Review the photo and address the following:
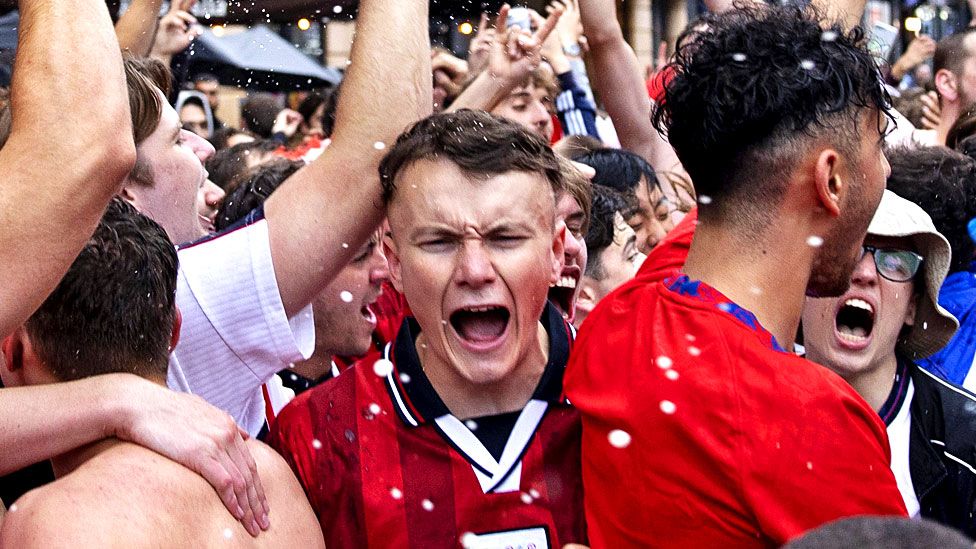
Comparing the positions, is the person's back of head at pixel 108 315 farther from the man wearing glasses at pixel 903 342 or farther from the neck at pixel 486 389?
the man wearing glasses at pixel 903 342

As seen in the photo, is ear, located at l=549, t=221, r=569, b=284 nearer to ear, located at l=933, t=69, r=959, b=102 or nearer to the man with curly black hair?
the man with curly black hair

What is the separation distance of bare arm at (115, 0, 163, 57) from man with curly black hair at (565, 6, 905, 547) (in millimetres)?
2485

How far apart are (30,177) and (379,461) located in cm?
101

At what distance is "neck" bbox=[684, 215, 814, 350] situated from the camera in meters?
2.55

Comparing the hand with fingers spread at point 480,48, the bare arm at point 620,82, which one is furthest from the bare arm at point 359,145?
the hand with fingers spread at point 480,48

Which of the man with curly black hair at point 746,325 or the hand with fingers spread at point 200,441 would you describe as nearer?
the man with curly black hair at point 746,325

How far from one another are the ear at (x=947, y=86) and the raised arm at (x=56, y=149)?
550cm

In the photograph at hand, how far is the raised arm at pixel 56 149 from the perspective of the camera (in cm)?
214

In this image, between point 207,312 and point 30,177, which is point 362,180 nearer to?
point 207,312

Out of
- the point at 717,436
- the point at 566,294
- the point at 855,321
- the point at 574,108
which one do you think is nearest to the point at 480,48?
the point at 574,108

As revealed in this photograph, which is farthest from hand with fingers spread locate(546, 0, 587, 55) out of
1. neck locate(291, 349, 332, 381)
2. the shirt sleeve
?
neck locate(291, 349, 332, 381)

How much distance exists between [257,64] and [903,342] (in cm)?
896

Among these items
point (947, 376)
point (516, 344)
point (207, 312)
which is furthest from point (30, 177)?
point (947, 376)

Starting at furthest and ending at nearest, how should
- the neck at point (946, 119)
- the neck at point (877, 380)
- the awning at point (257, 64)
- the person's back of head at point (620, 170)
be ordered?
the awning at point (257, 64) < the neck at point (946, 119) < the person's back of head at point (620, 170) < the neck at point (877, 380)
